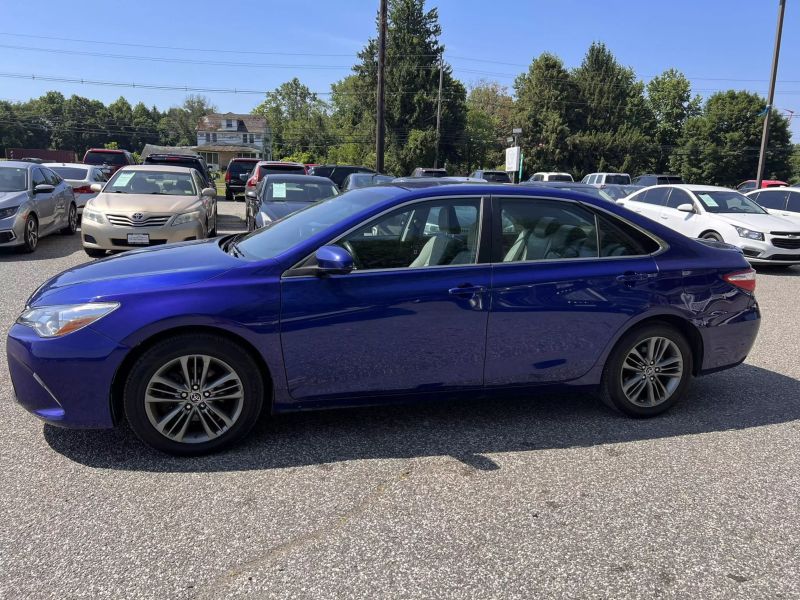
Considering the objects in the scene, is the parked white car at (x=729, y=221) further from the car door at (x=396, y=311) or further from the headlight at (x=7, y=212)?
the headlight at (x=7, y=212)

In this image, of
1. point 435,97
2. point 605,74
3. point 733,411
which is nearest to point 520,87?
Result: point 605,74

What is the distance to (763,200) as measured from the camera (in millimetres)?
14641

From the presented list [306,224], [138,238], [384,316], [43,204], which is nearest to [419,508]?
[384,316]

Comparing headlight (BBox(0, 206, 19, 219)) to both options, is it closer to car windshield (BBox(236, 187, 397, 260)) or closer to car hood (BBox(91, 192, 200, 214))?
car hood (BBox(91, 192, 200, 214))

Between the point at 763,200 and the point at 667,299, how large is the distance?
12779mm

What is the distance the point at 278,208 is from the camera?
32.3ft

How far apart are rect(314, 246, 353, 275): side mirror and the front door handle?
650 mm

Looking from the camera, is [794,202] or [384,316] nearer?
[384,316]

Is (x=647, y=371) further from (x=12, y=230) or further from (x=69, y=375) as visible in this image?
(x=12, y=230)

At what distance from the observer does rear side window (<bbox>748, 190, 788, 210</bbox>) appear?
46.3ft

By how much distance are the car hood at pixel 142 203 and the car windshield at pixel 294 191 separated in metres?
1.30

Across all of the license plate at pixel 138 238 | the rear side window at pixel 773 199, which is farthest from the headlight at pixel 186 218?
the rear side window at pixel 773 199

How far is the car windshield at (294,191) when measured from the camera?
10.7 m

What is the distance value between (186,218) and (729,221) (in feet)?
32.2
